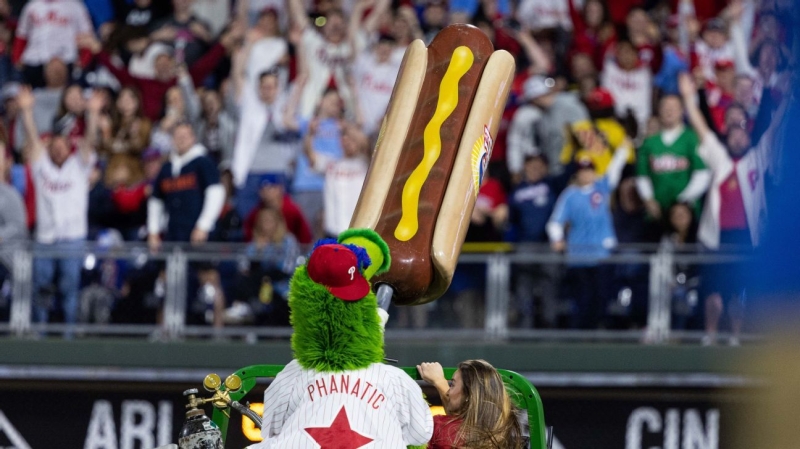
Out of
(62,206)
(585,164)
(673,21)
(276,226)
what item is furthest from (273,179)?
(673,21)

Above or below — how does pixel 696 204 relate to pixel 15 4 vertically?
below

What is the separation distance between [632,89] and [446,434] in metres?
5.58

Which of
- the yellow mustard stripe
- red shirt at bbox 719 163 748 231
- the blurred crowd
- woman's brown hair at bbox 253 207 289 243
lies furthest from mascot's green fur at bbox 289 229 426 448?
red shirt at bbox 719 163 748 231

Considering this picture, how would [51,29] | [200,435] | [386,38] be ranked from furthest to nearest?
1. [51,29]
2. [386,38]
3. [200,435]

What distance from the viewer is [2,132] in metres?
9.65

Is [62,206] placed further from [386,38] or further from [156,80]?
[386,38]

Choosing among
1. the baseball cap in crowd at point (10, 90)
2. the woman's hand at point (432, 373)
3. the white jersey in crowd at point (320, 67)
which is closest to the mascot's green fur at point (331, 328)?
the woman's hand at point (432, 373)

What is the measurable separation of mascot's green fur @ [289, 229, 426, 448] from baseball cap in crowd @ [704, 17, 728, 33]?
20.9ft

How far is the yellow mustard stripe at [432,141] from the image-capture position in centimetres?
535

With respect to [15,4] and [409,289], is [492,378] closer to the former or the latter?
[409,289]

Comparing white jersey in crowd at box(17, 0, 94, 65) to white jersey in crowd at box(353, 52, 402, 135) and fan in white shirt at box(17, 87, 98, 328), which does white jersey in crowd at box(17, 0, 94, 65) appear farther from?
white jersey in crowd at box(353, 52, 402, 135)

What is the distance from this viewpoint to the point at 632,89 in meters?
9.64

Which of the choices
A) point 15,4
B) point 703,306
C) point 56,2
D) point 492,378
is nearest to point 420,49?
point 492,378

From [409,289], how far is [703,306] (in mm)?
3315
